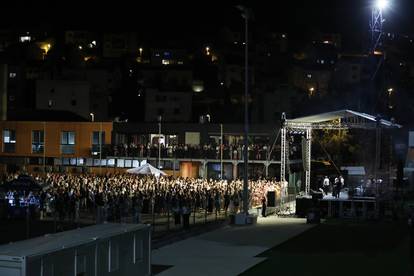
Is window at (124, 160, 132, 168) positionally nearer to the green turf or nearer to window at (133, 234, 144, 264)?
the green turf

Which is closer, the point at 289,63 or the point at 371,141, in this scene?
the point at 371,141

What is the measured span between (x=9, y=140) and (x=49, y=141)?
4785mm

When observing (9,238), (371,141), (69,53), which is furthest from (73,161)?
(69,53)

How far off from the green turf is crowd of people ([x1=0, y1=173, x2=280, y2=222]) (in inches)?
219

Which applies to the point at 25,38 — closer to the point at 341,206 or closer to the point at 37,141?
the point at 37,141

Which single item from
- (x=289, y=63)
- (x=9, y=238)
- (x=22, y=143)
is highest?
(x=289, y=63)

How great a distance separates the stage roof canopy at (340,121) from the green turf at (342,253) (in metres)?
7.78

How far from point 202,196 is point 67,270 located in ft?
77.4

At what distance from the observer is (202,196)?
36094 millimetres

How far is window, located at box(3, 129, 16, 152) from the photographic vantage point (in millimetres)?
66188

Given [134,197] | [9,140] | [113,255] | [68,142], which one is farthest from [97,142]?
[113,255]

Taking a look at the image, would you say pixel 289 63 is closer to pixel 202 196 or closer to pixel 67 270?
pixel 202 196

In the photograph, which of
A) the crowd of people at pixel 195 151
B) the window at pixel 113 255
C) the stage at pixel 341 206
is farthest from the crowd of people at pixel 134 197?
the crowd of people at pixel 195 151

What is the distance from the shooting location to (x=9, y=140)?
6656cm
